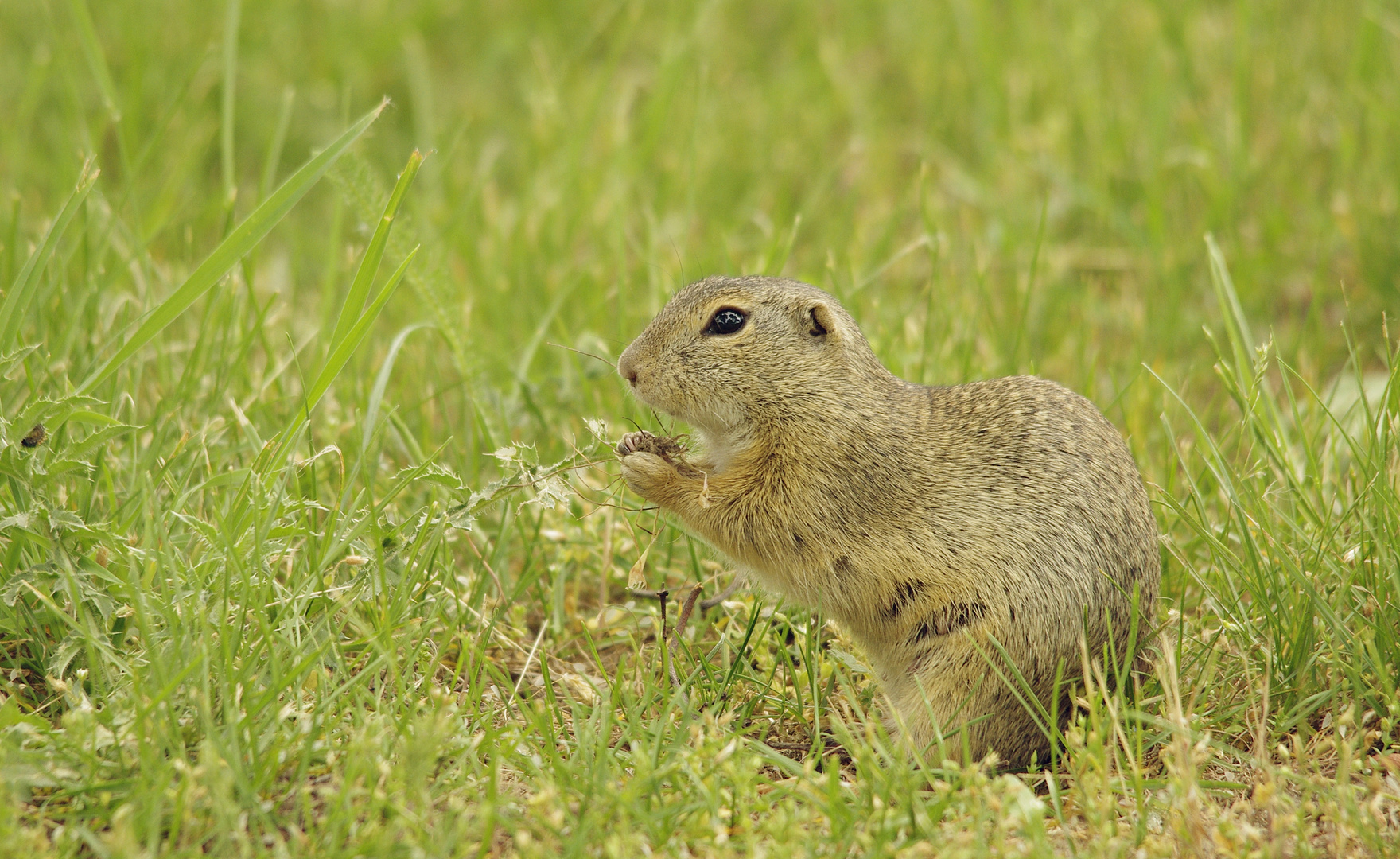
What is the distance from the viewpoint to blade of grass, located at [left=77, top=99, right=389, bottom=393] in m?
3.17

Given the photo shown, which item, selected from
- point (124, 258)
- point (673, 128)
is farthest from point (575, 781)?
point (673, 128)

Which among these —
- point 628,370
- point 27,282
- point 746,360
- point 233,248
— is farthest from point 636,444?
point 27,282

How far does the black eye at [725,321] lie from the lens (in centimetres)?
374

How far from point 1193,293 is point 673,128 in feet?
9.25

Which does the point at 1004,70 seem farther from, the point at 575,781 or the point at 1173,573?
the point at 575,781

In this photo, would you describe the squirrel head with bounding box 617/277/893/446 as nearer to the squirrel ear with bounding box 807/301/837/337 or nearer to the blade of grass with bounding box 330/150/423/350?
the squirrel ear with bounding box 807/301/837/337

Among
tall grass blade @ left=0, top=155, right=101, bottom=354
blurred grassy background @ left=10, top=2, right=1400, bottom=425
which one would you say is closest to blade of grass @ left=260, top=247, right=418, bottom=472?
tall grass blade @ left=0, top=155, right=101, bottom=354

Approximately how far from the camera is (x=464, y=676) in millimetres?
3551

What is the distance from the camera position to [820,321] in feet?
12.3

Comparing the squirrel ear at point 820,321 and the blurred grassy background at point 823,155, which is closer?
the squirrel ear at point 820,321

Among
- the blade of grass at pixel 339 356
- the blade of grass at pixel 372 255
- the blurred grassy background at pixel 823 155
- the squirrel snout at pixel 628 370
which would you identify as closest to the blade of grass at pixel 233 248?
the blade of grass at pixel 372 255

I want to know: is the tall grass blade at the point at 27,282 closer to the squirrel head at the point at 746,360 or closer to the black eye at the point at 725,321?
the squirrel head at the point at 746,360

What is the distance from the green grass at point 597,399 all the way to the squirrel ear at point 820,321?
0.73m

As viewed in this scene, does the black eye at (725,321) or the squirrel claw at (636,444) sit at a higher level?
the black eye at (725,321)
